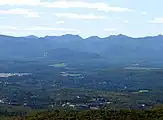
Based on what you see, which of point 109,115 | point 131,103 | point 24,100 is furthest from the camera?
point 24,100

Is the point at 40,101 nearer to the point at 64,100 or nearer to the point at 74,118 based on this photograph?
the point at 64,100

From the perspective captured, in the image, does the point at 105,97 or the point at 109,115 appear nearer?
the point at 109,115

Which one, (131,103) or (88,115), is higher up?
(88,115)

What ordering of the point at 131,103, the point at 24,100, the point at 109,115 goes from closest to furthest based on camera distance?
1. the point at 109,115
2. the point at 131,103
3. the point at 24,100

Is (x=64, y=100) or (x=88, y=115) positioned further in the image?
(x=64, y=100)

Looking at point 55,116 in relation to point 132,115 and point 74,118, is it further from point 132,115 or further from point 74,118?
point 132,115

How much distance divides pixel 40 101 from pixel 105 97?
3152 centimetres

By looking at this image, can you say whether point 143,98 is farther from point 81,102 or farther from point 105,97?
point 81,102

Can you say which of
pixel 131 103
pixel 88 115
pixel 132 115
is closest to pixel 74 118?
pixel 88 115

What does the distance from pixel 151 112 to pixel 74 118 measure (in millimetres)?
12524

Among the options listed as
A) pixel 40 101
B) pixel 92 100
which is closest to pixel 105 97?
pixel 92 100

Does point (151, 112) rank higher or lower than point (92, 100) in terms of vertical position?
higher

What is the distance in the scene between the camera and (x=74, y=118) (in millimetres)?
64875

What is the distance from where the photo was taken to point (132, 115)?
63969 mm
